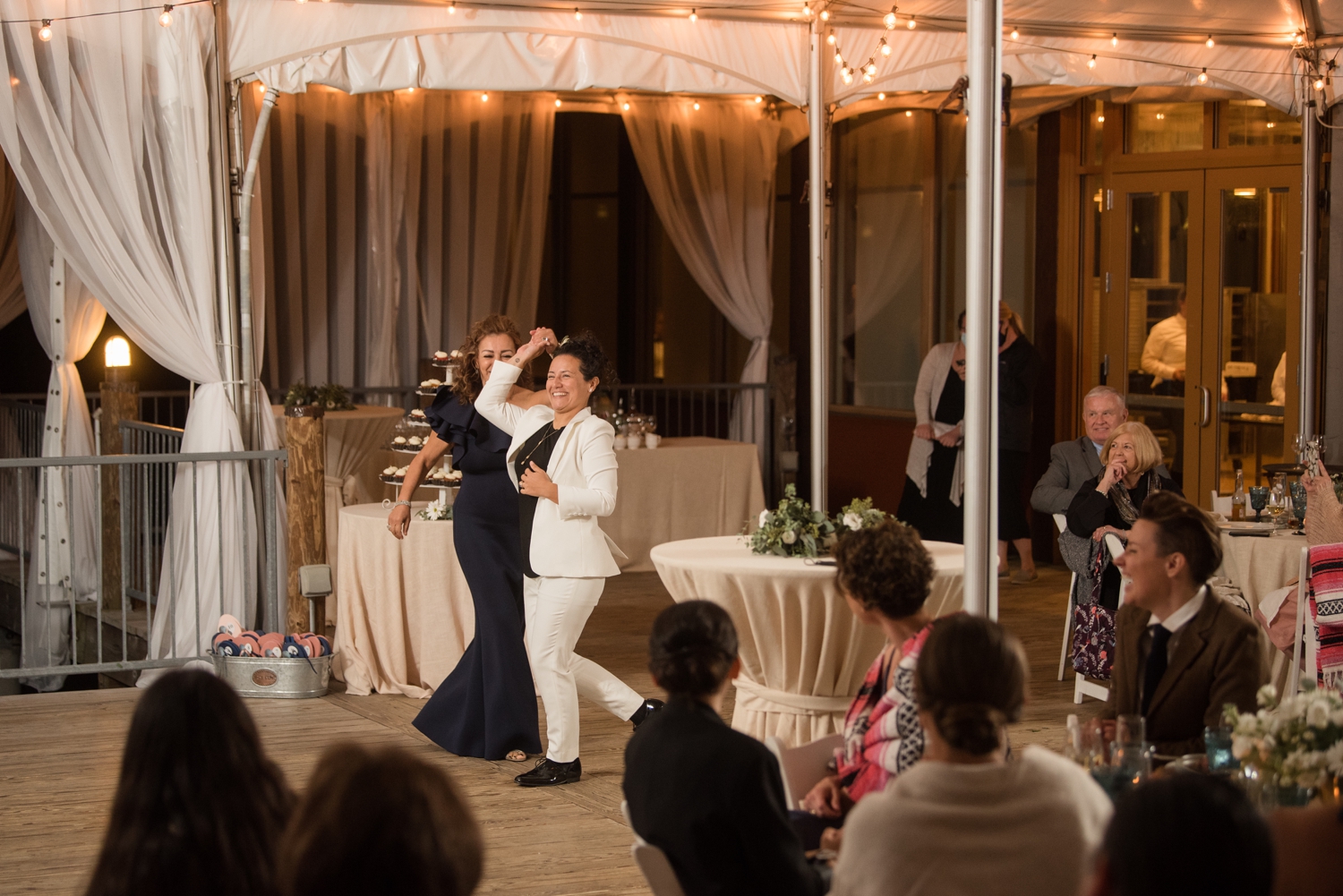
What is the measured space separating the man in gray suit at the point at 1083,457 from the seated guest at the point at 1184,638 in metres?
2.75

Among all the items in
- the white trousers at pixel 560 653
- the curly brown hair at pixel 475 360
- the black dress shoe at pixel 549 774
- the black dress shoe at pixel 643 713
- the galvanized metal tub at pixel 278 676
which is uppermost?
the curly brown hair at pixel 475 360

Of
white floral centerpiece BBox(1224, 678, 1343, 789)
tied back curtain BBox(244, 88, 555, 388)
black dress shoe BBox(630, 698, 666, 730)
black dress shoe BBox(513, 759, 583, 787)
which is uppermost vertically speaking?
tied back curtain BBox(244, 88, 555, 388)

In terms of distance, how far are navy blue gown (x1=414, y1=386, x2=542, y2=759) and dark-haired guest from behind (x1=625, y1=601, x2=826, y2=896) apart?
2.47 m

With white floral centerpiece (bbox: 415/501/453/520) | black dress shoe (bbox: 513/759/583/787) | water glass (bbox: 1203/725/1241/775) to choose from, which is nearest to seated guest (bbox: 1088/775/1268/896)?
water glass (bbox: 1203/725/1241/775)

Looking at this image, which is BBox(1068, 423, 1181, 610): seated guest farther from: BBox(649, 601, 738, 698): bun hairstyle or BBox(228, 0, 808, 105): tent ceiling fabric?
BBox(649, 601, 738, 698): bun hairstyle

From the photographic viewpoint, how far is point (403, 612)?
572 cm

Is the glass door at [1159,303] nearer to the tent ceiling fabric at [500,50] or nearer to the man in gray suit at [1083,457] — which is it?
the tent ceiling fabric at [500,50]

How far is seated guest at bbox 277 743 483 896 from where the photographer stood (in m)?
1.57

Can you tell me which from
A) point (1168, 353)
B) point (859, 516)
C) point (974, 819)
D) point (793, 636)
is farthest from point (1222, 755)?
point (1168, 353)

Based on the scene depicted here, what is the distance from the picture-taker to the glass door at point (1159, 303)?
8.40 metres

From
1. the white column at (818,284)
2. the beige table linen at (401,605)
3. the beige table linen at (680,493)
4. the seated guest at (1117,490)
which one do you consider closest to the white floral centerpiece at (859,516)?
the white column at (818,284)

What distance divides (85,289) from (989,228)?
527 cm

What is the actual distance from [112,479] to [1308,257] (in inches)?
244

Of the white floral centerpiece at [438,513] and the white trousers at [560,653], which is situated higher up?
the white floral centerpiece at [438,513]
